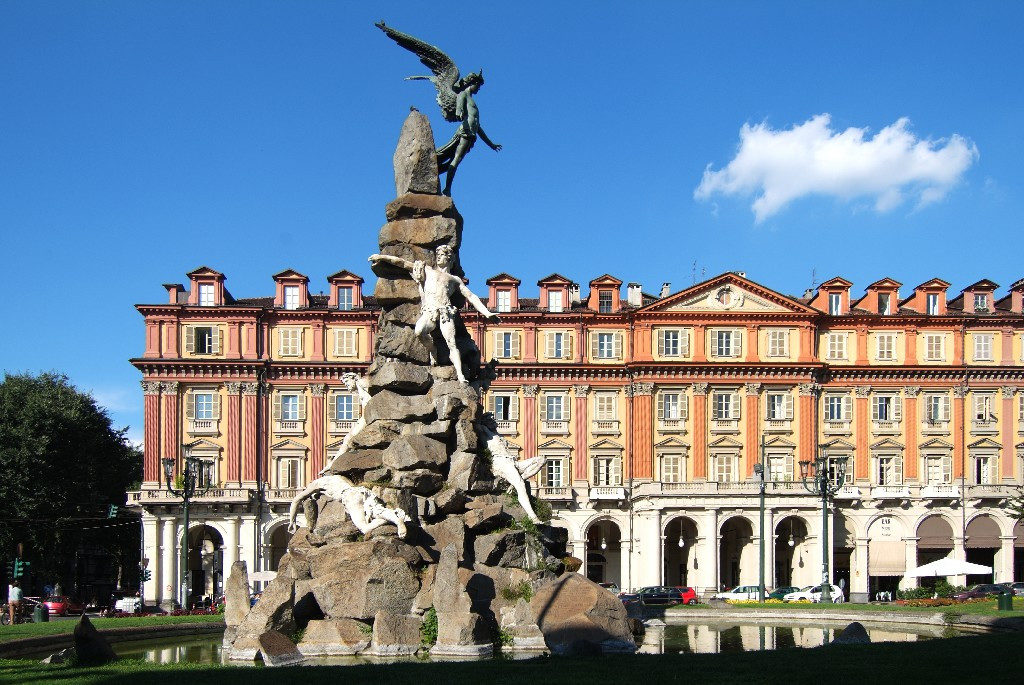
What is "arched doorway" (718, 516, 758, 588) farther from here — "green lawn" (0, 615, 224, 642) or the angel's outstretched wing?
the angel's outstretched wing

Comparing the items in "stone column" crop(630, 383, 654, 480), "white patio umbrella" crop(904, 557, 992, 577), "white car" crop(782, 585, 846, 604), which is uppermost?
"stone column" crop(630, 383, 654, 480)

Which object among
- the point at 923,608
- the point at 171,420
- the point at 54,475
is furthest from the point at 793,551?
the point at 54,475

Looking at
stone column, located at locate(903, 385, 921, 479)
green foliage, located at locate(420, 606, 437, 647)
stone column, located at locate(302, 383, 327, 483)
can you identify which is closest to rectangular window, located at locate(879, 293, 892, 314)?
stone column, located at locate(903, 385, 921, 479)

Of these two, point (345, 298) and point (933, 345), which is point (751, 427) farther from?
point (345, 298)

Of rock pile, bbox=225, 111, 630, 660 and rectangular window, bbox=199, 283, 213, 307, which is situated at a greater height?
rectangular window, bbox=199, 283, 213, 307

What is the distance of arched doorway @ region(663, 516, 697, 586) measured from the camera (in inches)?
2552

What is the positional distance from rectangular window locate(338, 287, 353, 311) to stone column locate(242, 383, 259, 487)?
280 inches

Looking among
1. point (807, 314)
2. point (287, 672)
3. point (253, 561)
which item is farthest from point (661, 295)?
point (287, 672)

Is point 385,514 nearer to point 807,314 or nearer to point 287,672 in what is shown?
point 287,672

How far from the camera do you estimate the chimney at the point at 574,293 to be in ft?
222

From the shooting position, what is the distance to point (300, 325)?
215 feet

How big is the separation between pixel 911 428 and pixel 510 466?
50494 millimetres

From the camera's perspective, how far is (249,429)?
211ft

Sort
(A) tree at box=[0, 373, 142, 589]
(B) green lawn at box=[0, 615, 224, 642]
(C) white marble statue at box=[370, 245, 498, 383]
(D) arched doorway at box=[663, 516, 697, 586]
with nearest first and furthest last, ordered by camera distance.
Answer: (C) white marble statue at box=[370, 245, 498, 383], (B) green lawn at box=[0, 615, 224, 642], (A) tree at box=[0, 373, 142, 589], (D) arched doorway at box=[663, 516, 697, 586]
